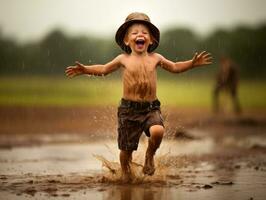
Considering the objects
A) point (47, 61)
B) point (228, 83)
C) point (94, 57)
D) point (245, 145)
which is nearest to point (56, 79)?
point (47, 61)

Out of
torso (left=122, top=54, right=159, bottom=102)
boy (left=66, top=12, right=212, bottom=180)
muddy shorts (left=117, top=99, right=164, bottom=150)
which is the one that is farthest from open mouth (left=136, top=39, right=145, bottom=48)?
muddy shorts (left=117, top=99, right=164, bottom=150)

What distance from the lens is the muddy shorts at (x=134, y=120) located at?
6270 millimetres

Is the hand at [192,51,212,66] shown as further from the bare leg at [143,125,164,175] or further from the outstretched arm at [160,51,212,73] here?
the bare leg at [143,125,164,175]

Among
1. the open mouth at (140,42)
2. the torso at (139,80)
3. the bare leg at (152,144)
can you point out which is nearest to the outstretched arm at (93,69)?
the torso at (139,80)

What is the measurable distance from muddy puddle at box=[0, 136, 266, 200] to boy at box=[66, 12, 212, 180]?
269mm

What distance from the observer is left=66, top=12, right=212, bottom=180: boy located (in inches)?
247

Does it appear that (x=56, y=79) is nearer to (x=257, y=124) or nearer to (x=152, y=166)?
(x=257, y=124)

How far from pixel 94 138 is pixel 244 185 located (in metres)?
6.31

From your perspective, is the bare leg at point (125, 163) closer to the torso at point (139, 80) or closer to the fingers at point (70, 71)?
the torso at point (139, 80)

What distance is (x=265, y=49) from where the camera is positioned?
38906 mm

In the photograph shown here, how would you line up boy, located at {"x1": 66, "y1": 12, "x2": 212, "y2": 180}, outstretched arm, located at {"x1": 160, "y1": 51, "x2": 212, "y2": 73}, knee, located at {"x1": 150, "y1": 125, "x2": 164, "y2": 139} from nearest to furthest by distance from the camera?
1. knee, located at {"x1": 150, "y1": 125, "x2": 164, "y2": 139}
2. boy, located at {"x1": 66, "y1": 12, "x2": 212, "y2": 180}
3. outstretched arm, located at {"x1": 160, "y1": 51, "x2": 212, "y2": 73}

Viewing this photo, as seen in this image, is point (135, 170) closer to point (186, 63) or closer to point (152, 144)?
point (152, 144)

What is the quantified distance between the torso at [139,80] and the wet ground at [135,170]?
0.66m

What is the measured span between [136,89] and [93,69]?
490 millimetres
